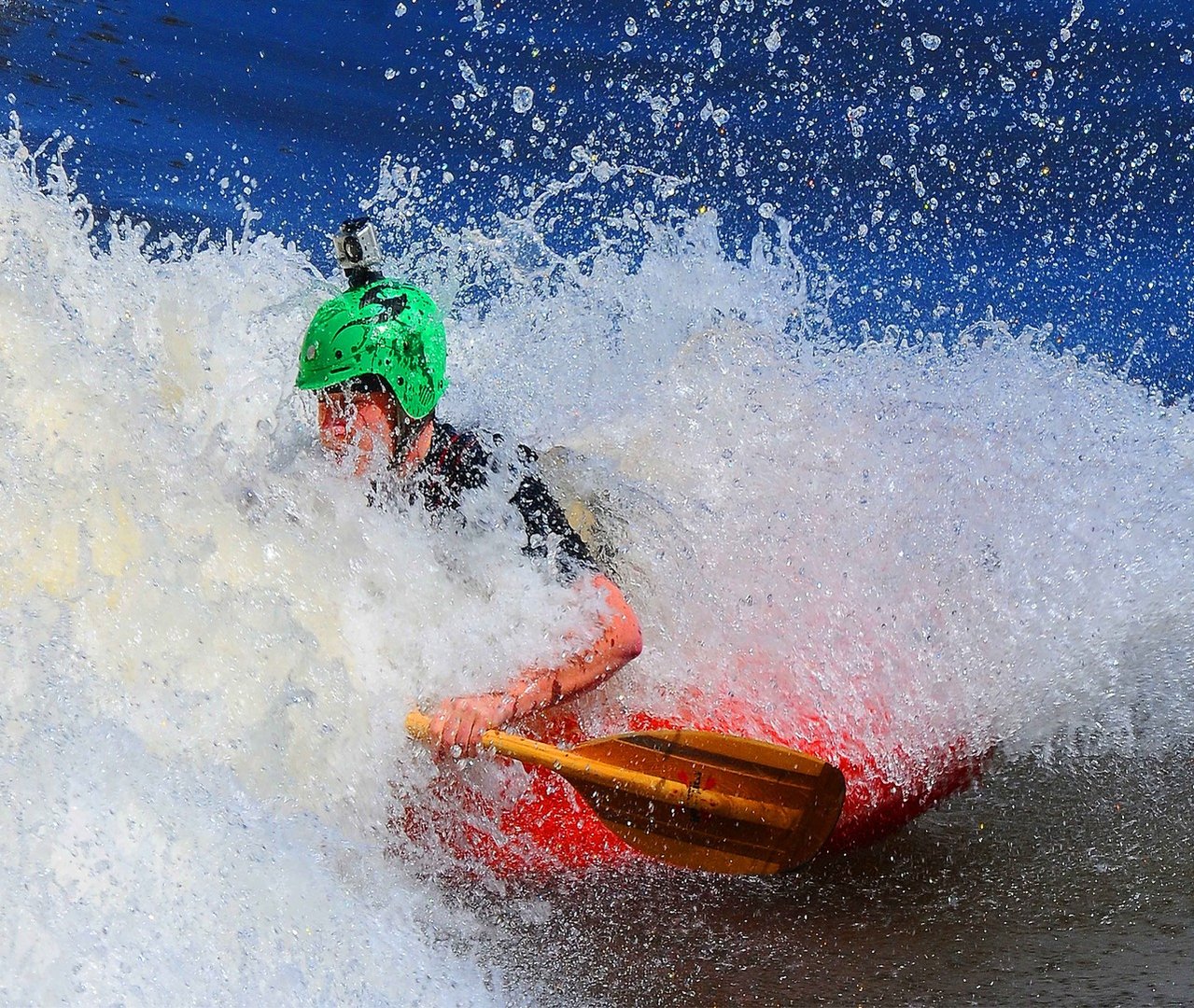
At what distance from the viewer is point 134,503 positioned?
2412 mm

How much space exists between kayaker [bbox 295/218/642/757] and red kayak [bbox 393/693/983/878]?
0.14 meters

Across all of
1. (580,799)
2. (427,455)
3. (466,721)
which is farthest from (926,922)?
(427,455)

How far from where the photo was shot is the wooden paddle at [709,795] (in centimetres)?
226

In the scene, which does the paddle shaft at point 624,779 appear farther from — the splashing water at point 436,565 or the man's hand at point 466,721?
the splashing water at point 436,565

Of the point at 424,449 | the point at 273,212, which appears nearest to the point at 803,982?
the point at 424,449

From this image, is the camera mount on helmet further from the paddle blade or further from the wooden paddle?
the paddle blade

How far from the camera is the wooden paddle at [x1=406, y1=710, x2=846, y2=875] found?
7.42 ft

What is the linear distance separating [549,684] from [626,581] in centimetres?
58

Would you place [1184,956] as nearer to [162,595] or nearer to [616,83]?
[162,595]

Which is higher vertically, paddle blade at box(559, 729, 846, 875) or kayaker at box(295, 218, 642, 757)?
kayaker at box(295, 218, 642, 757)

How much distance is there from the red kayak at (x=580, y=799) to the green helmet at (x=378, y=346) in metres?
0.78

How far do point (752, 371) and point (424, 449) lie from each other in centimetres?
173

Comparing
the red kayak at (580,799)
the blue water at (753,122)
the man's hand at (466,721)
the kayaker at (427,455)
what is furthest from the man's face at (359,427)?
the blue water at (753,122)

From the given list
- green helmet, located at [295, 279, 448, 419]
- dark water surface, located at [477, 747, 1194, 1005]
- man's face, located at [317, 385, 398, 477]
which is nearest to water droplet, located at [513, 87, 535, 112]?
green helmet, located at [295, 279, 448, 419]
